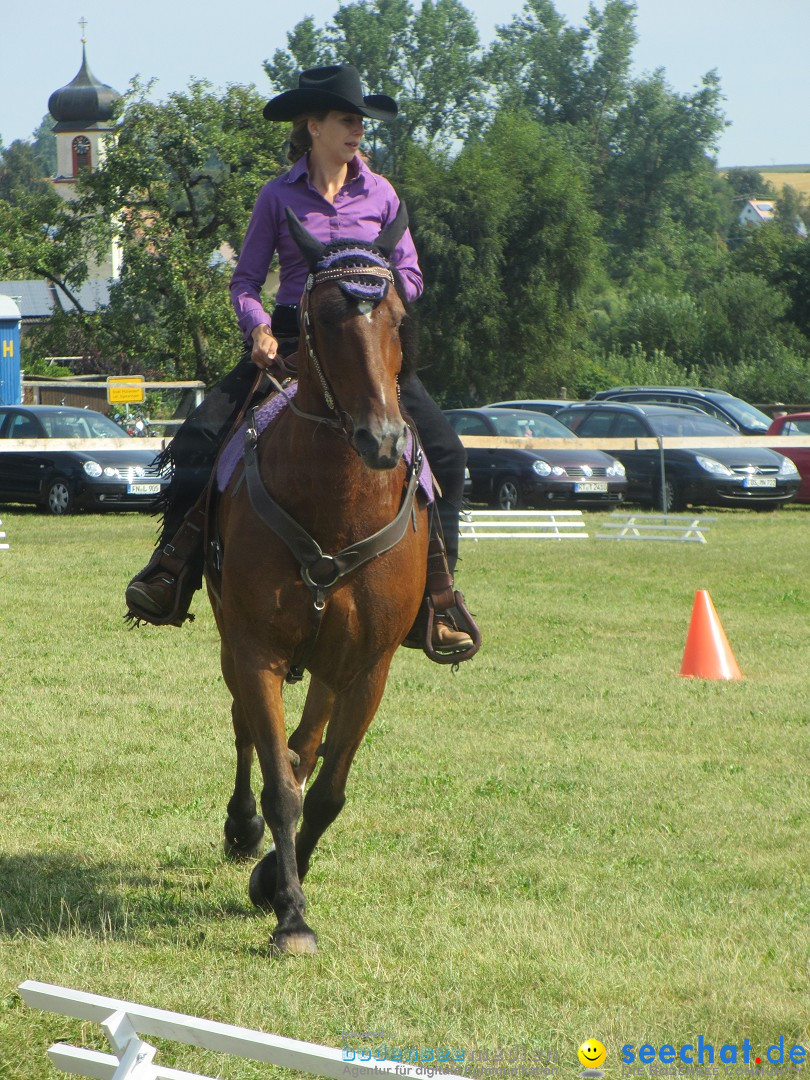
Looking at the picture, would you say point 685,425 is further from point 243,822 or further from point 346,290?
point 346,290

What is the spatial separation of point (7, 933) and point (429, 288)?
4712 cm

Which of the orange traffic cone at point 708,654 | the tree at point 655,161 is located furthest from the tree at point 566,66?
the orange traffic cone at point 708,654

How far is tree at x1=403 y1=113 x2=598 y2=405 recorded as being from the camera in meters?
51.6

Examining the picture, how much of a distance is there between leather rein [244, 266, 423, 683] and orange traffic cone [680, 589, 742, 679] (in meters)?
5.60

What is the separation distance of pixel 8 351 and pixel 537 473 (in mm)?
14744

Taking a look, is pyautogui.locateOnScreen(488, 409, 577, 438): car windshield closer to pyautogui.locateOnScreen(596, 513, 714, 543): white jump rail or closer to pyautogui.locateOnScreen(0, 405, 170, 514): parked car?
pyautogui.locateOnScreen(596, 513, 714, 543): white jump rail

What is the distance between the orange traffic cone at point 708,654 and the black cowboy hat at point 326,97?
18.9 ft

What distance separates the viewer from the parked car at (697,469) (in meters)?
24.8

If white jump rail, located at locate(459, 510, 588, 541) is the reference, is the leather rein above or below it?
above

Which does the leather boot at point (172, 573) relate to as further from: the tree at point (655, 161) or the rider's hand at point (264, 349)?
the tree at point (655, 161)

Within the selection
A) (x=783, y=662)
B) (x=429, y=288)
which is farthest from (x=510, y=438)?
(x=429, y=288)

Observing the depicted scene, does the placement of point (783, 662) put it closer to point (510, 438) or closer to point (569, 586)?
point (569, 586)

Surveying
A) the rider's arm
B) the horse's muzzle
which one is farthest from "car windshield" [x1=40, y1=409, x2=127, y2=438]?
the horse's muzzle

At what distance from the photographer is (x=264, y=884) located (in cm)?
543
